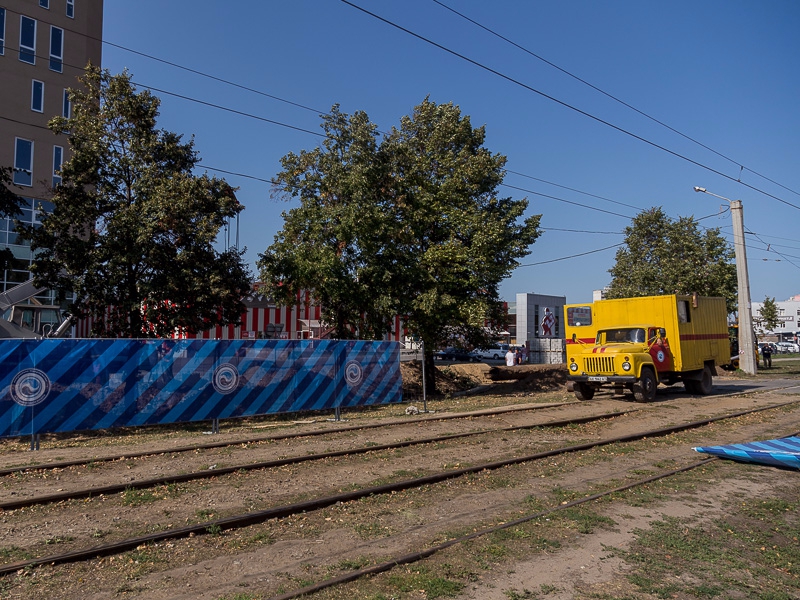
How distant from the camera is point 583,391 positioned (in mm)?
21094

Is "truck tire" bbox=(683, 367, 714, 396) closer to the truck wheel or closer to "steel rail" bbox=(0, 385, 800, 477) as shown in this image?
the truck wheel

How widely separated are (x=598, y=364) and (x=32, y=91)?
32748 mm

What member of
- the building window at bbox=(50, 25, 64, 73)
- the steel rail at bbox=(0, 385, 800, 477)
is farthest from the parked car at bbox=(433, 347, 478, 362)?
the steel rail at bbox=(0, 385, 800, 477)

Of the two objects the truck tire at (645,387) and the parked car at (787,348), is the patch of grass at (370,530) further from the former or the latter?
the parked car at (787,348)

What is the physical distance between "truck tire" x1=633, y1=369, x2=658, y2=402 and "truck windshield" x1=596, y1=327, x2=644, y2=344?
44.3 inches

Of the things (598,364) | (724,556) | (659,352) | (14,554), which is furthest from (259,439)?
(659,352)

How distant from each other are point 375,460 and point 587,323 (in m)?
15.2

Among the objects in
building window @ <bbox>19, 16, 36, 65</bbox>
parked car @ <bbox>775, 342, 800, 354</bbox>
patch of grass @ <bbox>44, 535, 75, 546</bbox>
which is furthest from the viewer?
parked car @ <bbox>775, 342, 800, 354</bbox>

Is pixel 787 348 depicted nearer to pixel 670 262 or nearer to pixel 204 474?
pixel 670 262

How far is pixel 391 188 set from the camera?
84.5 ft

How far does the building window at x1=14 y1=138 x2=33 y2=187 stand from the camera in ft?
108

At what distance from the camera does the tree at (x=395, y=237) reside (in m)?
23.9

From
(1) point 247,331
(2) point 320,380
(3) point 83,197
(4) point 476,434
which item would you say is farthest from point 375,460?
(1) point 247,331

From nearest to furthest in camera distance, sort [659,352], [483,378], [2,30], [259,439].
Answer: [259,439]
[659,352]
[2,30]
[483,378]
